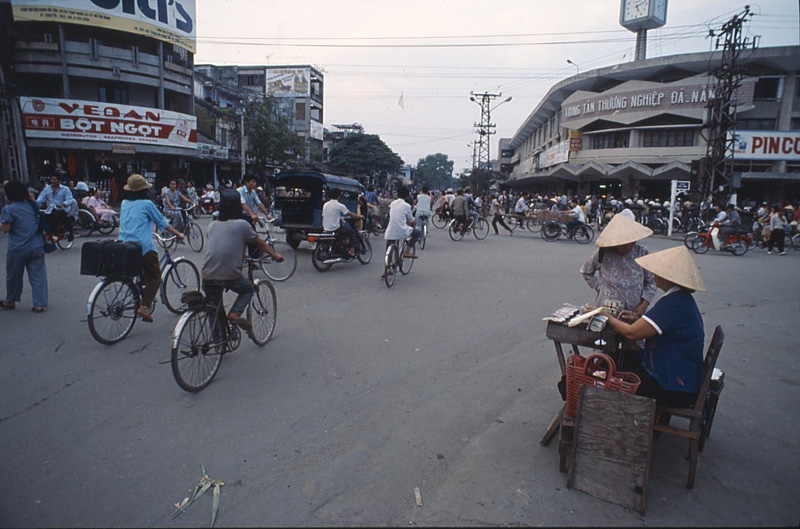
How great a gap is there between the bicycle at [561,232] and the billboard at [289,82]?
41796 millimetres

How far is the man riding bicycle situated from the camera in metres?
4.39

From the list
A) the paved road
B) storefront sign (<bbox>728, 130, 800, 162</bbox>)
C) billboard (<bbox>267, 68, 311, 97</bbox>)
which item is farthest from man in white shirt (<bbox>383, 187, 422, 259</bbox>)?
billboard (<bbox>267, 68, 311, 97</bbox>)

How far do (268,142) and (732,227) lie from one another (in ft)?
97.3

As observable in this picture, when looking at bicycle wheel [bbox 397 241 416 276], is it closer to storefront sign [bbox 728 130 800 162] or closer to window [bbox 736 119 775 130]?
storefront sign [bbox 728 130 800 162]

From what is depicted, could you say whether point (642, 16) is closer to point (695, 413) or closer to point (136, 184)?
point (136, 184)

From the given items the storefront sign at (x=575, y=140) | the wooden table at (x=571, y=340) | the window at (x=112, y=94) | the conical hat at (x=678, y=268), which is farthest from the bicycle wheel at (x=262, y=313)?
the storefront sign at (x=575, y=140)

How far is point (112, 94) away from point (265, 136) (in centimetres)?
1007

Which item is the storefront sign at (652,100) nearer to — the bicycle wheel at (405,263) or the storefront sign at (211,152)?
the storefront sign at (211,152)

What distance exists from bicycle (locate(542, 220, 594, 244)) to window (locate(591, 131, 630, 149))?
74.9ft

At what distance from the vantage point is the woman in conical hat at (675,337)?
298 centimetres

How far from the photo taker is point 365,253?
11.3m

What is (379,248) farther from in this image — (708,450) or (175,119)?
(175,119)

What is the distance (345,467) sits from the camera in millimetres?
3119

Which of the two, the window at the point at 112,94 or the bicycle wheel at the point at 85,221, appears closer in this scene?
the bicycle wheel at the point at 85,221
